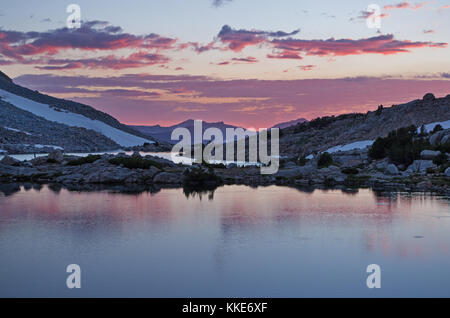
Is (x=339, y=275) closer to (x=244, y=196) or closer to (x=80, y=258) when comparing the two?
(x=80, y=258)

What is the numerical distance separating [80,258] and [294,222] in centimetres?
831

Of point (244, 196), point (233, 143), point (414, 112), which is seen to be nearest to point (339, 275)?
point (244, 196)

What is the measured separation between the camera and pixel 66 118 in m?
114

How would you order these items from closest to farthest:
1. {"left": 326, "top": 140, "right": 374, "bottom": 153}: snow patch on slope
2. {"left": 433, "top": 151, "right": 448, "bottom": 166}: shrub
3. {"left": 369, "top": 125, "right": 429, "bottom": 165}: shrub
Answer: {"left": 433, "top": 151, "right": 448, "bottom": 166}: shrub < {"left": 369, "top": 125, "right": 429, "bottom": 165}: shrub < {"left": 326, "top": 140, "right": 374, "bottom": 153}: snow patch on slope

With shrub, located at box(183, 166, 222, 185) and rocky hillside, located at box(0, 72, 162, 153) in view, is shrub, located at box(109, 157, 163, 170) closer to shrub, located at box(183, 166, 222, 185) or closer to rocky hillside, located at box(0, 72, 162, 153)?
shrub, located at box(183, 166, 222, 185)

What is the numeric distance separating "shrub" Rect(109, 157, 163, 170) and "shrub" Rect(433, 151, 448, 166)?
58.4 ft

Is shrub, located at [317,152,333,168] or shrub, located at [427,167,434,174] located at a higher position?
shrub, located at [317,152,333,168]

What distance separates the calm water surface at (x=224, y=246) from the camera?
11234 millimetres

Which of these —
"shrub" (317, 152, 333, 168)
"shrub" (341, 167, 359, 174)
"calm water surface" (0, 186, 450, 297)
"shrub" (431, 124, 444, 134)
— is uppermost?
"shrub" (431, 124, 444, 134)

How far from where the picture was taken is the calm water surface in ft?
36.9

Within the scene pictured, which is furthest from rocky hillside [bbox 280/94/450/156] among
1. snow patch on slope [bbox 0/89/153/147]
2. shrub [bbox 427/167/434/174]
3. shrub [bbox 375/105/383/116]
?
snow patch on slope [bbox 0/89/153/147]

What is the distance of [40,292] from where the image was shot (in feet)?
35.3

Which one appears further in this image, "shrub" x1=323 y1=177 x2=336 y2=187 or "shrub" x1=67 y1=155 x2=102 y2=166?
"shrub" x1=67 y1=155 x2=102 y2=166

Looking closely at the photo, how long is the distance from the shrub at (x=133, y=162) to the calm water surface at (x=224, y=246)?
1043 centimetres
